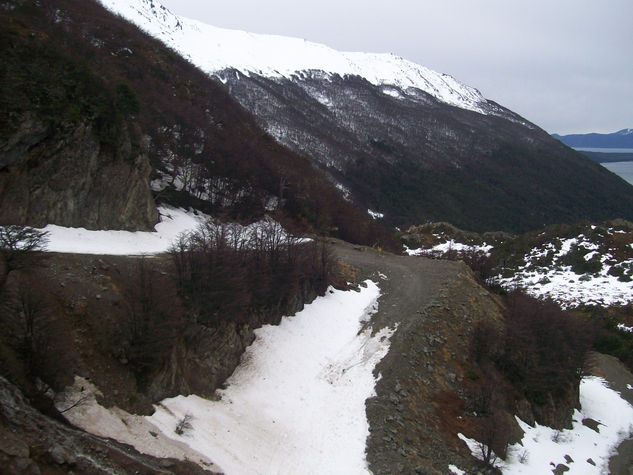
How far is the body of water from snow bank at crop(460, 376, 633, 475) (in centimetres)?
14543

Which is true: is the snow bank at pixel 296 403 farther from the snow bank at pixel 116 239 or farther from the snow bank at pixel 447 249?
the snow bank at pixel 447 249

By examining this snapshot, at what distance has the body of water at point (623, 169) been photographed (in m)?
143

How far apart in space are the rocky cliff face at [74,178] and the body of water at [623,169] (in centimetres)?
16437

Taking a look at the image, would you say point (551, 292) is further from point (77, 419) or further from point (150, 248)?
point (77, 419)

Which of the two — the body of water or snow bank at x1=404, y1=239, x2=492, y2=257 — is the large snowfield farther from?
the body of water

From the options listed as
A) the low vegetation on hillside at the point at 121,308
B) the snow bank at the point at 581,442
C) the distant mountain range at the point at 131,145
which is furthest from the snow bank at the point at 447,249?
the low vegetation on hillside at the point at 121,308

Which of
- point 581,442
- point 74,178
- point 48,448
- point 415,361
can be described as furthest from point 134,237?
point 581,442

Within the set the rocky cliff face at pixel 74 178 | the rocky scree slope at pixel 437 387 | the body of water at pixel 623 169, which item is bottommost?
the rocky scree slope at pixel 437 387

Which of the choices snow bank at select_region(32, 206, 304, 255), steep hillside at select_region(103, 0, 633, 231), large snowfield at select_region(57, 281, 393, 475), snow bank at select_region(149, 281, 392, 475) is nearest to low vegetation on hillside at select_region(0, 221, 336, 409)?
large snowfield at select_region(57, 281, 393, 475)

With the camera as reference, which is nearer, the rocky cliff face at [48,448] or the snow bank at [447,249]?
the rocky cliff face at [48,448]

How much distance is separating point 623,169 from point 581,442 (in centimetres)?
17056

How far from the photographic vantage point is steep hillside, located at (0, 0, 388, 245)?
18.5 m

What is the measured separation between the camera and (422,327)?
2231 cm

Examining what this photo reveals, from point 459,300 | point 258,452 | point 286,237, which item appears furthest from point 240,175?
point 258,452
